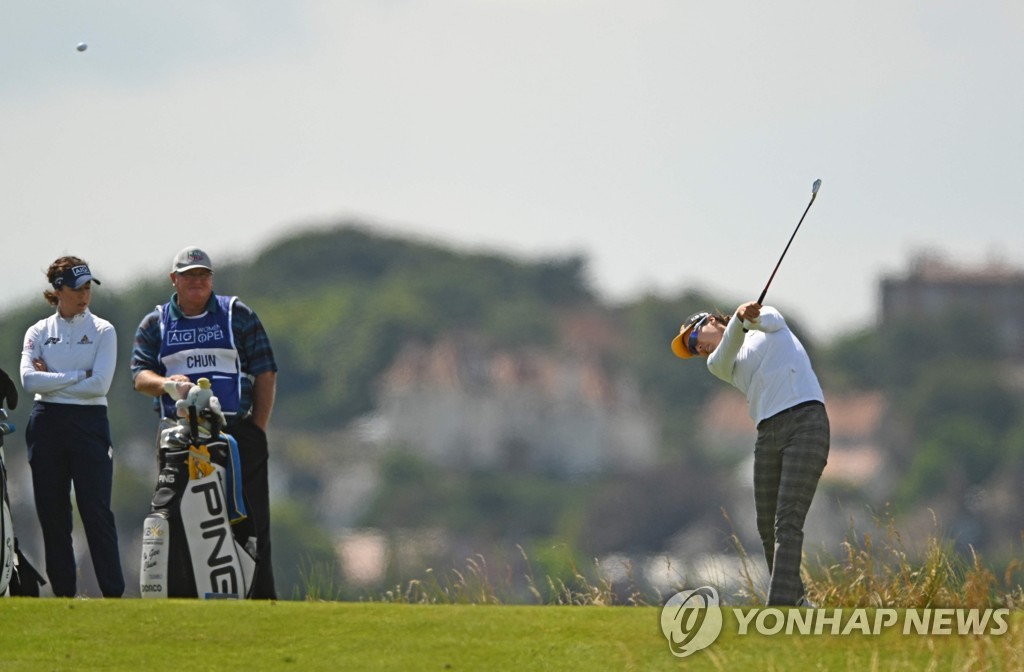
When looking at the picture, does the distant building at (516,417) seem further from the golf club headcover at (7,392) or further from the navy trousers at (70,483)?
the golf club headcover at (7,392)

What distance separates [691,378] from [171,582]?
590ft

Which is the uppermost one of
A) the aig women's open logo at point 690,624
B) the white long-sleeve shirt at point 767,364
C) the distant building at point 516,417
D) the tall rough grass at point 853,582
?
the white long-sleeve shirt at point 767,364

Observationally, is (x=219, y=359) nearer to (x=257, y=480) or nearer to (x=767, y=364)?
(x=257, y=480)

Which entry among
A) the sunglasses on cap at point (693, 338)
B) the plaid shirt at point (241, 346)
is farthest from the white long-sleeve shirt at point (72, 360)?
the sunglasses on cap at point (693, 338)

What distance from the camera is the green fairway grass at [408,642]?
7.81 metres

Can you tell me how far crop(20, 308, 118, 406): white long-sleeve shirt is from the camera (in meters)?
9.97

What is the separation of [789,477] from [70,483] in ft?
11.2

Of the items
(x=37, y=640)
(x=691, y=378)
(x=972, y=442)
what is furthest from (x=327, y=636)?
(x=691, y=378)

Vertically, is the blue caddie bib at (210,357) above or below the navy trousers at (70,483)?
above

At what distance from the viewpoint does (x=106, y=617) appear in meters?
8.43

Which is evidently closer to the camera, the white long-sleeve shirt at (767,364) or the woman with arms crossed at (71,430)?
the white long-sleeve shirt at (767,364)

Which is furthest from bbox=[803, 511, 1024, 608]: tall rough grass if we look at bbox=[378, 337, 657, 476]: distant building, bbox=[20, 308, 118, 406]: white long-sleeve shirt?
bbox=[378, 337, 657, 476]: distant building

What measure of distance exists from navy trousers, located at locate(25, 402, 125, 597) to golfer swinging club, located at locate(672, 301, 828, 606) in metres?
2.93

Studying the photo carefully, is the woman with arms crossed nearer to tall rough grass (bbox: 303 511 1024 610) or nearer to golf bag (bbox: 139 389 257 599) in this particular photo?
golf bag (bbox: 139 389 257 599)
